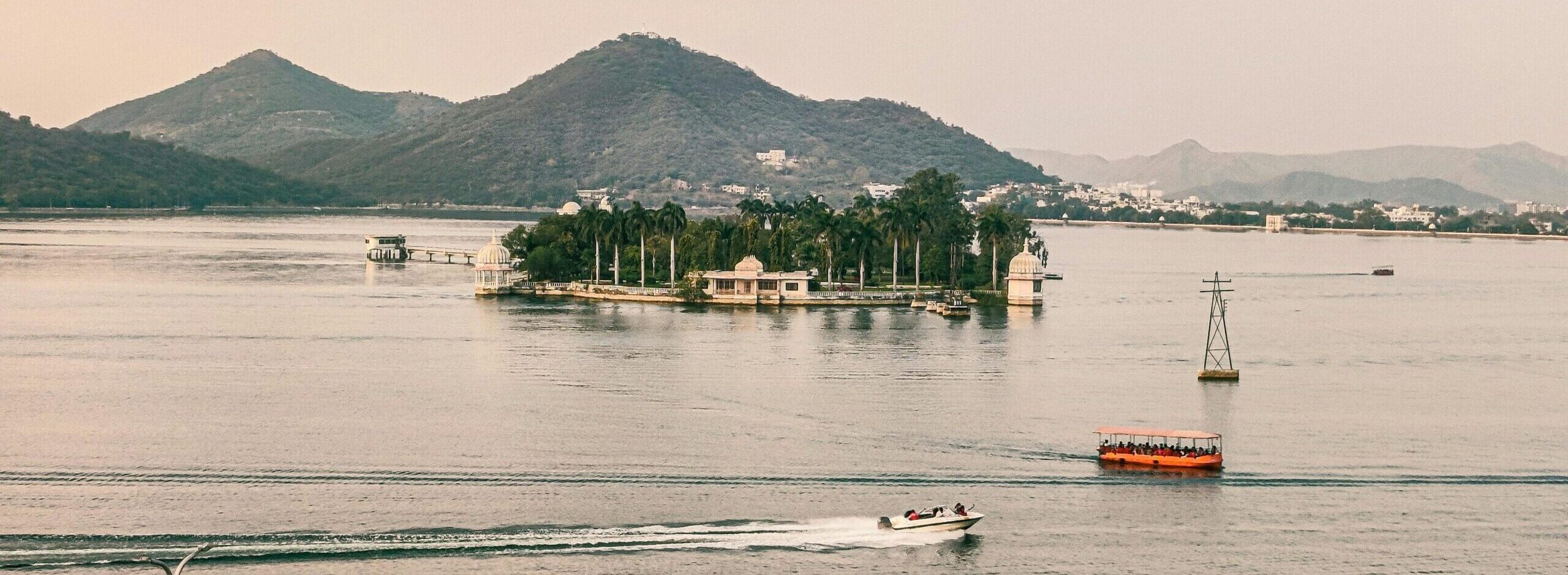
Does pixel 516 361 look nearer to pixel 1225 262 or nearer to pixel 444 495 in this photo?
pixel 444 495

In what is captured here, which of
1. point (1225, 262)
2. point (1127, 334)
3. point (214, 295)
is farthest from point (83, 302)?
point (1225, 262)

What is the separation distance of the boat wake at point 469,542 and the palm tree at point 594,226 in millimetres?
67340

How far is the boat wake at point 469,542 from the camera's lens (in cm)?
3416

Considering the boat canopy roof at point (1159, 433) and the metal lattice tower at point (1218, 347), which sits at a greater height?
the metal lattice tower at point (1218, 347)

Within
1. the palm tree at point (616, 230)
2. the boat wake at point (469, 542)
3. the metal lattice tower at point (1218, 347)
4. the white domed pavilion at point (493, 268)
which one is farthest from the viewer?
the palm tree at point (616, 230)

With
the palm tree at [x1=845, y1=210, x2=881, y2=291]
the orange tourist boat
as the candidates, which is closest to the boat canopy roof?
the orange tourist boat

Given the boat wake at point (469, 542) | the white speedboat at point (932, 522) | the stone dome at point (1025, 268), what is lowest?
the boat wake at point (469, 542)

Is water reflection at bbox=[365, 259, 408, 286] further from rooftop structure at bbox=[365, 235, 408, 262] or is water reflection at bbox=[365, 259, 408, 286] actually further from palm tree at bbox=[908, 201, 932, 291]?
palm tree at bbox=[908, 201, 932, 291]

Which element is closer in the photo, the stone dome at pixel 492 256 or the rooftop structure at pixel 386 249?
the stone dome at pixel 492 256

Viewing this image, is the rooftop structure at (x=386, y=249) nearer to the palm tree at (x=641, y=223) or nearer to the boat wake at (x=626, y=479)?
the palm tree at (x=641, y=223)

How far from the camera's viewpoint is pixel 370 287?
10856 cm

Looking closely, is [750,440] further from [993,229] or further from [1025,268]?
[993,229]

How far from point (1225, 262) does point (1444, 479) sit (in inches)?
4831

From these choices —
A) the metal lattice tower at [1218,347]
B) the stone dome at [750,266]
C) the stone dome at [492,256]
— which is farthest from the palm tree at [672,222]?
the metal lattice tower at [1218,347]
